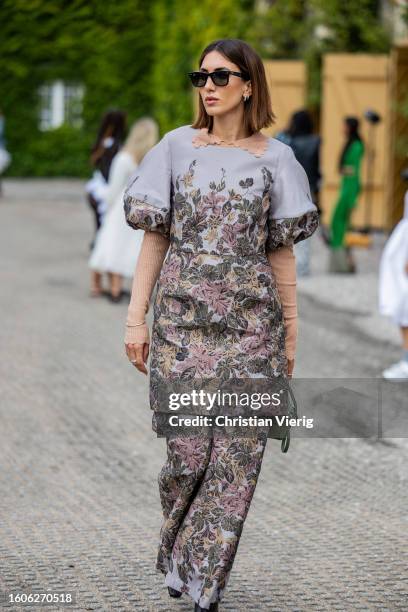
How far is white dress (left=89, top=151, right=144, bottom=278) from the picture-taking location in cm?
1223

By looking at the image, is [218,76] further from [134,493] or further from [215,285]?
[134,493]

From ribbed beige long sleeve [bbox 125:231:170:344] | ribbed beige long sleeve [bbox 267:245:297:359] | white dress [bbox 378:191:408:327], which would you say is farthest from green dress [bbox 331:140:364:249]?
ribbed beige long sleeve [bbox 125:231:170:344]

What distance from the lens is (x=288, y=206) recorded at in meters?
4.23

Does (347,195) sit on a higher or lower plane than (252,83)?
lower

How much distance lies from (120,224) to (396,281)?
4.02 meters

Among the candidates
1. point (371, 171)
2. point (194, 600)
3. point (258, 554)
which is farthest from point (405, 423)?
point (371, 171)

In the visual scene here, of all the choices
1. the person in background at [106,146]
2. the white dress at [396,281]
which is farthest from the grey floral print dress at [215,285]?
the person in background at [106,146]

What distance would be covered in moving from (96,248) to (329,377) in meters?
4.19

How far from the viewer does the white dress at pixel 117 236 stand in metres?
12.2

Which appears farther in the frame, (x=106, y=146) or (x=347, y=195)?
(x=347, y=195)

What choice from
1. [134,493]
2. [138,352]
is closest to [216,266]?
[138,352]

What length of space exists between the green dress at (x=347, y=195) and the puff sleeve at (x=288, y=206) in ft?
36.0

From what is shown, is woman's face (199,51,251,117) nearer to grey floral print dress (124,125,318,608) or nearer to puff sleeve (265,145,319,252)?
grey floral print dress (124,125,318,608)

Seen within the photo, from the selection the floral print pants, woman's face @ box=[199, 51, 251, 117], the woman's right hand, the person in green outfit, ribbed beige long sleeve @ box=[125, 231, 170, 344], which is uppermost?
woman's face @ box=[199, 51, 251, 117]
